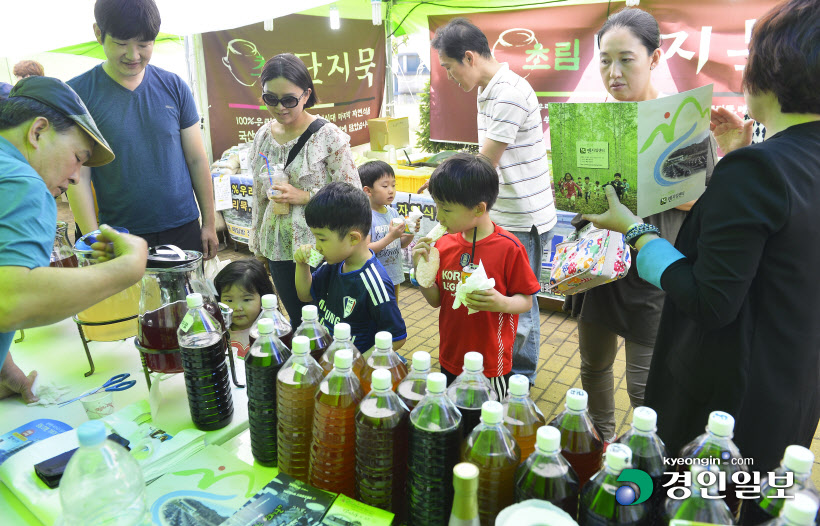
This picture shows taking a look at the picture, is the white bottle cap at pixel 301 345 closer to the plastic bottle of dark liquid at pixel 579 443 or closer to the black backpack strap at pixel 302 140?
the plastic bottle of dark liquid at pixel 579 443

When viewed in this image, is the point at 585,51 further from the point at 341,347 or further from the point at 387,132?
the point at 341,347

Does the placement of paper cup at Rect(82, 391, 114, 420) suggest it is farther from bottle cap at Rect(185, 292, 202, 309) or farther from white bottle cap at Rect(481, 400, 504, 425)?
white bottle cap at Rect(481, 400, 504, 425)

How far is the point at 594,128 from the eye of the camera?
5.08ft

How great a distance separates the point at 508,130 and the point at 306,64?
4.81 m

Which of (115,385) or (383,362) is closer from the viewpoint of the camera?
(383,362)

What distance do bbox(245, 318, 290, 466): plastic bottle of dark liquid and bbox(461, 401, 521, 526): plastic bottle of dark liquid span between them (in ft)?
1.88

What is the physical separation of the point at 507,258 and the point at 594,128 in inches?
28.5

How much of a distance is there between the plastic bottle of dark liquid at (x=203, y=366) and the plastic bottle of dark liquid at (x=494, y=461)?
84cm

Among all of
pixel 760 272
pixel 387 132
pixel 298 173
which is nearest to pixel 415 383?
pixel 760 272

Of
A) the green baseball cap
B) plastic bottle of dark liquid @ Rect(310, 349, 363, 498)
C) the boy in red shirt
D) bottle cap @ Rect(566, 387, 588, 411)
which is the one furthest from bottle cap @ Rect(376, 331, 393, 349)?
the green baseball cap

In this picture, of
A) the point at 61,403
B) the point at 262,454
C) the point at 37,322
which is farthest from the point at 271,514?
the point at 61,403

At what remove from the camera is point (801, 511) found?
68 centimetres

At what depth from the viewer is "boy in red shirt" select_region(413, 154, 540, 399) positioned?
208cm

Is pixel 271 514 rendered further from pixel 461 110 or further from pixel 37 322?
pixel 461 110
